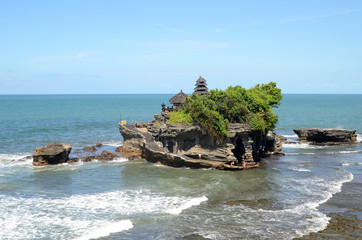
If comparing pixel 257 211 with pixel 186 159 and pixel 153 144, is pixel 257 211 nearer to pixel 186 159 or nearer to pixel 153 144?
pixel 186 159

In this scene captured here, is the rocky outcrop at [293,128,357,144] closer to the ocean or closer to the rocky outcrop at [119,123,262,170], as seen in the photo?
the ocean

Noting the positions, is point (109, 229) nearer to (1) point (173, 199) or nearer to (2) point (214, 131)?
(1) point (173, 199)

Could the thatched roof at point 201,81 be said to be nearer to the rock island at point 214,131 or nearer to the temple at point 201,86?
the temple at point 201,86

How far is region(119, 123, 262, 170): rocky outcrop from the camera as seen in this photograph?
Answer: 3684 cm

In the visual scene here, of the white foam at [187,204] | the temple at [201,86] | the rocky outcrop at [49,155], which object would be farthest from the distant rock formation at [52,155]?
the white foam at [187,204]

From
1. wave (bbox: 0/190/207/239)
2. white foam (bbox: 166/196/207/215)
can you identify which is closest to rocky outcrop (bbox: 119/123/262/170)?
wave (bbox: 0/190/207/239)

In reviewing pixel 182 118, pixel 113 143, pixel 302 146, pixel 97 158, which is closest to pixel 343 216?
pixel 182 118

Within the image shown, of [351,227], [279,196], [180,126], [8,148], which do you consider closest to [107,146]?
[8,148]

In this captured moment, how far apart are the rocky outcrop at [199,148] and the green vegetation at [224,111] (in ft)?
2.98

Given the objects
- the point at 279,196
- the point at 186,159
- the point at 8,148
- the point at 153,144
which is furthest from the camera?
the point at 8,148

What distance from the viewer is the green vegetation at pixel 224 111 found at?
36375 mm

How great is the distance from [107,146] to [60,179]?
19637mm

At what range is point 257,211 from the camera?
24.5 metres

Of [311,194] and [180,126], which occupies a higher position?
[180,126]
